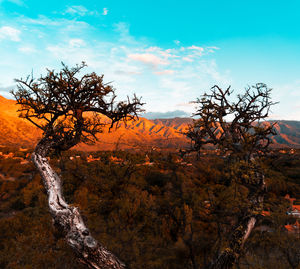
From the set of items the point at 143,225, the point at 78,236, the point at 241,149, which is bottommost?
the point at 143,225

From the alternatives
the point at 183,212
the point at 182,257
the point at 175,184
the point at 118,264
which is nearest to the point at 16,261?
the point at 118,264

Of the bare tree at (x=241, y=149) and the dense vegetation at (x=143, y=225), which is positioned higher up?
the bare tree at (x=241, y=149)

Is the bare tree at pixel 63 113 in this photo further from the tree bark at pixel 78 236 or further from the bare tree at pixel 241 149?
the bare tree at pixel 241 149

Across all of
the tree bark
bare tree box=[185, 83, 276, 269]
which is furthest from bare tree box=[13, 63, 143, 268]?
bare tree box=[185, 83, 276, 269]

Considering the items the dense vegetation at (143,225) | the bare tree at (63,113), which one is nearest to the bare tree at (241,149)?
the dense vegetation at (143,225)

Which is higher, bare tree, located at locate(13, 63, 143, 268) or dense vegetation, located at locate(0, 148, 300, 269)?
bare tree, located at locate(13, 63, 143, 268)

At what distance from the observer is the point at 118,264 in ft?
15.0

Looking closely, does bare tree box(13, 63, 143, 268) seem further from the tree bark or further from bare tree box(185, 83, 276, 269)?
bare tree box(185, 83, 276, 269)

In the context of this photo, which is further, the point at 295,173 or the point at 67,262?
the point at 295,173

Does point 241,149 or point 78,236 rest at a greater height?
point 241,149

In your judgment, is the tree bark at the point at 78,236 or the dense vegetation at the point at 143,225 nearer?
the tree bark at the point at 78,236

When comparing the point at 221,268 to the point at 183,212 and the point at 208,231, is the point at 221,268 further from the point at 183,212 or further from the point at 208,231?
the point at 183,212

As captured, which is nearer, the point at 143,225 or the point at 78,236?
the point at 78,236

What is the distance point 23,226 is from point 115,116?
702 centimetres
